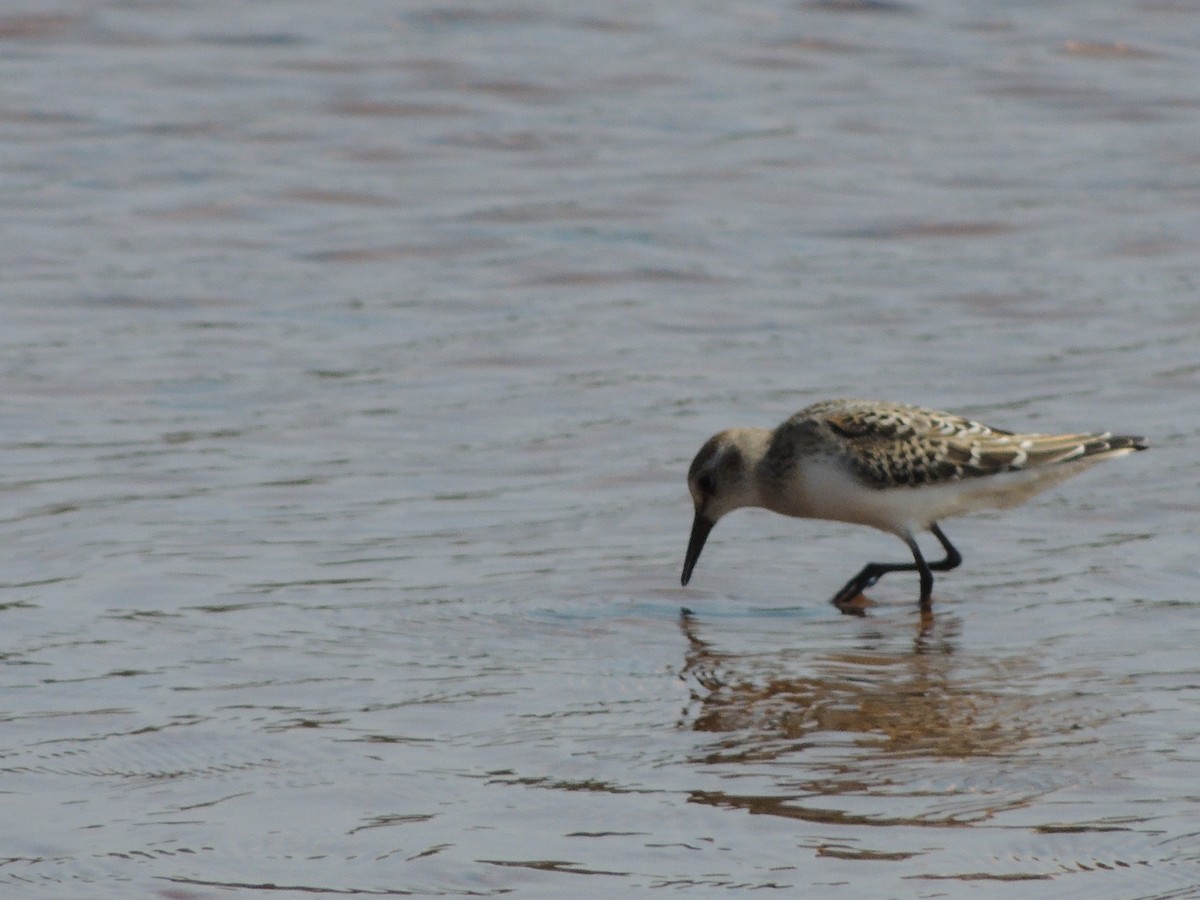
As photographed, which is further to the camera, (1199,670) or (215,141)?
(215,141)

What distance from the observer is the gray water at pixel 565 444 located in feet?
18.8

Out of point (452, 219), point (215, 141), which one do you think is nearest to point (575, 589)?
point (452, 219)

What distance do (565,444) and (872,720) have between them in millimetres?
3632

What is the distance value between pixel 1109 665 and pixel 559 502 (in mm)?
2765

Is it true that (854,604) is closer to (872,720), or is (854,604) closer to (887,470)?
(887,470)

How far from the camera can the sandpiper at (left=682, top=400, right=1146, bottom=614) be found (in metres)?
8.59

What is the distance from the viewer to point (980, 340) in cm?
1199

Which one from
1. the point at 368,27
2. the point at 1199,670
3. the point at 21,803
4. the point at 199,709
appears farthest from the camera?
the point at 368,27

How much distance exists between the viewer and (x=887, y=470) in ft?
28.1

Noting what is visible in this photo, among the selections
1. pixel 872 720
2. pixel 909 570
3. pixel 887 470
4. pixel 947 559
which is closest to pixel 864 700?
pixel 872 720

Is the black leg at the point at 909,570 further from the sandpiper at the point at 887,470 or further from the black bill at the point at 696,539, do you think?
the black bill at the point at 696,539

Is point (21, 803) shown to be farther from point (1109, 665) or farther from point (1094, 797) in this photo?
point (1109, 665)

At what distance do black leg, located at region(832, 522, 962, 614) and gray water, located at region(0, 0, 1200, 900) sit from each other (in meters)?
0.08

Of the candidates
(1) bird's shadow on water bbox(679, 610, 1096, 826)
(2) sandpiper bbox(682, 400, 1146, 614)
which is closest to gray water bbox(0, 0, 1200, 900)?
(1) bird's shadow on water bbox(679, 610, 1096, 826)
